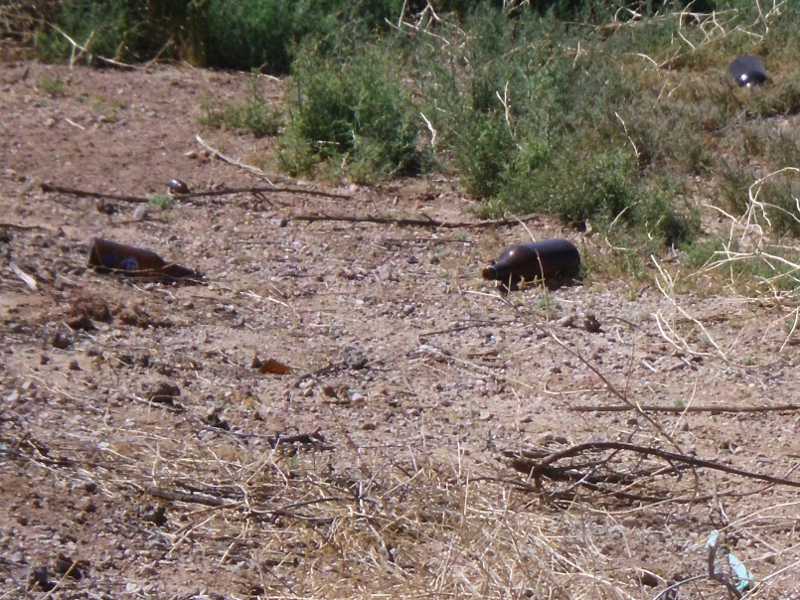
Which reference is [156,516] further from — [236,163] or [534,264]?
[236,163]

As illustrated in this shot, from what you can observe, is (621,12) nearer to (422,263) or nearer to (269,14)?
(269,14)

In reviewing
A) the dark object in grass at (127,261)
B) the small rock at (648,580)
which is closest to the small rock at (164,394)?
the dark object in grass at (127,261)

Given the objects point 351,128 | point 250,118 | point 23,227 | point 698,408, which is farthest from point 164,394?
point 250,118

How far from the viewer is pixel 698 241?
636 cm

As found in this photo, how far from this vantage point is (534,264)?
5.88 meters

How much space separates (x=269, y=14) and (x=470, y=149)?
249cm

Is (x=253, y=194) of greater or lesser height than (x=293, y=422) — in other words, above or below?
below

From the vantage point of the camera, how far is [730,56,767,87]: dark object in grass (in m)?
8.52

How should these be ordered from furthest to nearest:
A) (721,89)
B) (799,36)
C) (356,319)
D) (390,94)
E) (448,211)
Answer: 1. (799,36)
2. (721,89)
3. (390,94)
4. (448,211)
5. (356,319)

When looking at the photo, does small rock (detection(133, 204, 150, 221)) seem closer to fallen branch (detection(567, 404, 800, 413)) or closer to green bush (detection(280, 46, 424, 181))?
green bush (detection(280, 46, 424, 181))

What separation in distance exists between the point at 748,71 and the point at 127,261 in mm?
4767

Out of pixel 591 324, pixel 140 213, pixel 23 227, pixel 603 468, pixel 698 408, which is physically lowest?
pixel 140 213

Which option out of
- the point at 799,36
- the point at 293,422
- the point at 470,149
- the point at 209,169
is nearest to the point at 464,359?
the point at 293,422

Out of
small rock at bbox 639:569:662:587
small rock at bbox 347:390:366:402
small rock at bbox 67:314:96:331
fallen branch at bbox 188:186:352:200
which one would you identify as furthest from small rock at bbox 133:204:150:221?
small rock at bbox 639:569:662:587
